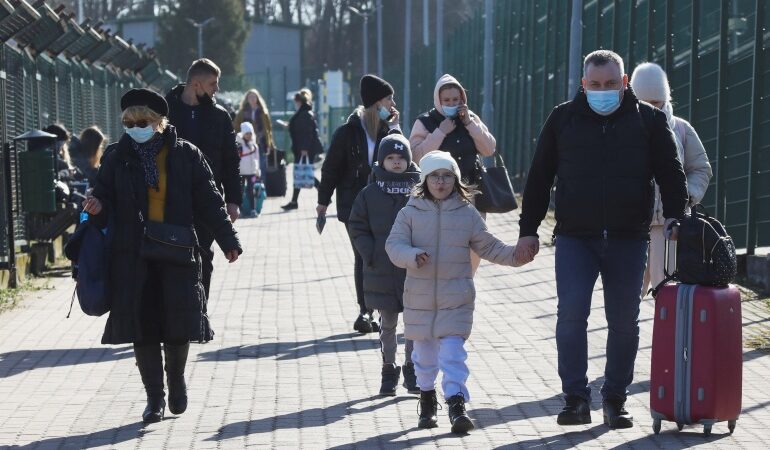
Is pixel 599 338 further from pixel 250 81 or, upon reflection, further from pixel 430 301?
pixel 250 81

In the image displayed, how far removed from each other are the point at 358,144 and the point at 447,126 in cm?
102

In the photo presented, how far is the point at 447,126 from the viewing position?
10.5 meters

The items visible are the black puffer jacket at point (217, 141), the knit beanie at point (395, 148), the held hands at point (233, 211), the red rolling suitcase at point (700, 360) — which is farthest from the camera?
the black puffer jacket at point (217, 141)

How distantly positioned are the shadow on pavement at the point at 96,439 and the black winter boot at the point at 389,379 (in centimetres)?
147

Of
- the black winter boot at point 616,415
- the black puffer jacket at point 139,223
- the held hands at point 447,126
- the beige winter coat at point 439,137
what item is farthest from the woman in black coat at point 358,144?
the black winter boot at point 616,415

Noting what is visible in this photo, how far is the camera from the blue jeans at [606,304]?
309 inches

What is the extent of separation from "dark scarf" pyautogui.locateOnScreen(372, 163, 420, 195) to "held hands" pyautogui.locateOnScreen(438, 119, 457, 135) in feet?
4.39

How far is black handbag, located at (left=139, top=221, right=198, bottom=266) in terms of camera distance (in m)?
7.86

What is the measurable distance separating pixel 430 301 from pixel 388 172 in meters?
1.31

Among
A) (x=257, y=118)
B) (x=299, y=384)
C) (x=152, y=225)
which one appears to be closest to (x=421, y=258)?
(x=152, y=225)

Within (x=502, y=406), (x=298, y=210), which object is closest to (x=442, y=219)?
(x=502, y=406)

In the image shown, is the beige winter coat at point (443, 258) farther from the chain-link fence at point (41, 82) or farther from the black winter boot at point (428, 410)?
the chain-link fence at point (41, 82)

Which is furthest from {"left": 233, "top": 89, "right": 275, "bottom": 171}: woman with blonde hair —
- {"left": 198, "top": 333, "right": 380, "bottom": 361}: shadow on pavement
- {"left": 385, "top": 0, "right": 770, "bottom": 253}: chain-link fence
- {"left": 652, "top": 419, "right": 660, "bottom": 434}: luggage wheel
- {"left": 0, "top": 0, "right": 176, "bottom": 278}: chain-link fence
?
{"left": 652, "top": 419, "right": 660, "bottom": 434}: luggage wheel

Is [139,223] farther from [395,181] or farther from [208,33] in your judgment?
[208,33]
